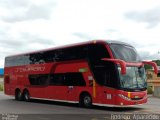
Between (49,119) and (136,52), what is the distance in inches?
291

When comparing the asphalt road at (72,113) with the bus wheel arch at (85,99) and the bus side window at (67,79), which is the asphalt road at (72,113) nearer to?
the bus wheel arch at (85,99)

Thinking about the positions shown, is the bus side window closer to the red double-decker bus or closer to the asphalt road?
the red double-decker bus

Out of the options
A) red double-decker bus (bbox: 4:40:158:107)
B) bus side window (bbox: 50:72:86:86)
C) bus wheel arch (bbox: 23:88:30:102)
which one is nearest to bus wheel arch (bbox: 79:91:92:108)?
red double-decker bus (bbox: 4:40:158:107)

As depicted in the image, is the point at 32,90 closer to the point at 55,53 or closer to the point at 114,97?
the point at 55,53

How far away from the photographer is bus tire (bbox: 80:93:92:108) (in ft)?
71.9

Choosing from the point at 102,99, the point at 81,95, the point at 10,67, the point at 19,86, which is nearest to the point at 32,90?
the point at 19,86

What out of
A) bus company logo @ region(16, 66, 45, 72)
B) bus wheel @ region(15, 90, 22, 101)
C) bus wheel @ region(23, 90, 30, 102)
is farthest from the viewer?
bus wheel @ region(15, 90, 22, 101)

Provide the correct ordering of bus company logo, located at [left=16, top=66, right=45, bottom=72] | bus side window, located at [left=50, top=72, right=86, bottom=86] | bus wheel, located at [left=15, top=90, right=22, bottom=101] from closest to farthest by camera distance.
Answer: bus side window, located at [left=50, top=72, right=86, bottom=86] → bus company logo, located at [left=16, top=66, right=45, bottom=72] → bus wheel, located at [left=15, top=90, right=22, bottom=101]

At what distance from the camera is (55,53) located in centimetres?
2488

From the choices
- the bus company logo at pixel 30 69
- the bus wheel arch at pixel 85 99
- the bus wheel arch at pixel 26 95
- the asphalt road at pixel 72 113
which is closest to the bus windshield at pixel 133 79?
the asphalt road at pixel 72 113

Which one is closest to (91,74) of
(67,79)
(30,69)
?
(67,79)

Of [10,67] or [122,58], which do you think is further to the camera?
[10,67]

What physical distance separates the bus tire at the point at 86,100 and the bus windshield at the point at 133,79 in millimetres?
2864

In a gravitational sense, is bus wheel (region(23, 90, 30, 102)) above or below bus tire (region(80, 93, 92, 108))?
above
